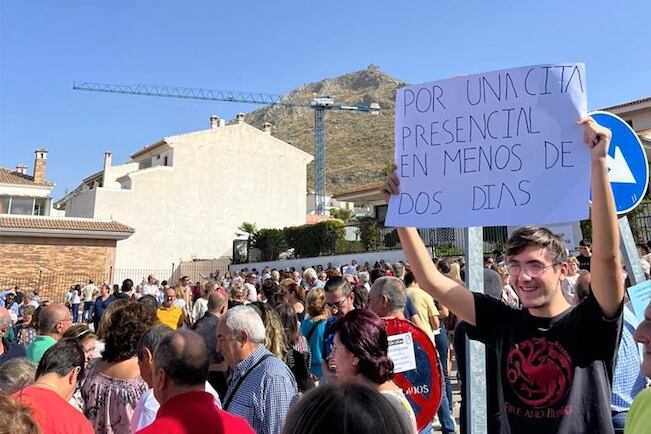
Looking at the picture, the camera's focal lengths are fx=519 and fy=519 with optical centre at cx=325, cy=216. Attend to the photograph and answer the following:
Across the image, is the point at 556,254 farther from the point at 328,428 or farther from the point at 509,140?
the point at 328,428

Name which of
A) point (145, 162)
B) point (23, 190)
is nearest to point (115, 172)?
point (145, 162)

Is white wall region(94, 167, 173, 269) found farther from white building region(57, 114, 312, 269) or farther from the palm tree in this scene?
the palm tree

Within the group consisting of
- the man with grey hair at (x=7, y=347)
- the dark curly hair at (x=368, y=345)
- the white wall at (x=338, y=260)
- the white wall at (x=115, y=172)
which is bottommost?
the man with grey hair at (x=7, y=347)

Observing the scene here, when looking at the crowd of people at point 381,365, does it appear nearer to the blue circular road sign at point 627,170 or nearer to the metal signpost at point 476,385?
the metal signpost at point 476,385

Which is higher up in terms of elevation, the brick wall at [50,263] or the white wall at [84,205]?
the white wall at [84,205]

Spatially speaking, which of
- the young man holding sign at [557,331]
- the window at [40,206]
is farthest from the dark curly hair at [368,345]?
the window at [40,206]

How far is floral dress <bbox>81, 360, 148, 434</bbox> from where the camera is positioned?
359cm

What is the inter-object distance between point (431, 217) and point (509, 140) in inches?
21.5

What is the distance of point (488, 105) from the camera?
2701 mm

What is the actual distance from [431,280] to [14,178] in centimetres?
4955

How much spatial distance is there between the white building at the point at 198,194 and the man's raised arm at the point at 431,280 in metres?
39.8

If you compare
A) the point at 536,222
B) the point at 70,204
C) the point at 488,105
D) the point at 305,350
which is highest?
the point at 70,204

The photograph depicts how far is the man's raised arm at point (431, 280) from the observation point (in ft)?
8.27

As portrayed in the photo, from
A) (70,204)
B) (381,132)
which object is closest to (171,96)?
(381,132)
